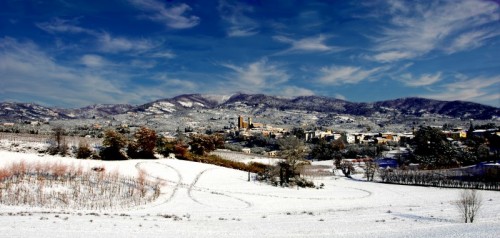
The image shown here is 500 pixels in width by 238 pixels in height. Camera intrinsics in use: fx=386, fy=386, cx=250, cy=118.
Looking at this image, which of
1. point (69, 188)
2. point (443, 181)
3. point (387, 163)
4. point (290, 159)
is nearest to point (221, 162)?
point (290, 159)

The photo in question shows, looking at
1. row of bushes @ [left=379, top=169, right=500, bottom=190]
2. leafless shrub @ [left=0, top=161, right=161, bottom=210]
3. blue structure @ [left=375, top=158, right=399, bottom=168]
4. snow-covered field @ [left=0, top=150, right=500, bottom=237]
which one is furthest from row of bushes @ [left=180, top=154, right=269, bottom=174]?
blue structure @ [left=375, top=158, right=399, bottom=168]

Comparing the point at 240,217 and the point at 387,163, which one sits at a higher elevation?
the point at 387,163

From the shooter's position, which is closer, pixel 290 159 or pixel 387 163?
pixel 290 159

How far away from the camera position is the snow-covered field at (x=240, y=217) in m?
15.1

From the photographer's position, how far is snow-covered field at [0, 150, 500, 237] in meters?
15.1

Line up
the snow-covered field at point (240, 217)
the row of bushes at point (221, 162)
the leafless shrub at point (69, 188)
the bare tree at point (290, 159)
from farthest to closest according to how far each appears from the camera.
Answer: the row of bushes at point (221, 162)
the bare tree at point (290, 159)
the leafless shrub at point (69, 188)
the snow-covered field at point (240, 217)

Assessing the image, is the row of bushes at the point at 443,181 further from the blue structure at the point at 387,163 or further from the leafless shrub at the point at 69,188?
the leafless shrub at the point at 69,188

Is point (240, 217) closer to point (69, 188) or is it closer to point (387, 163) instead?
point (69, 188)

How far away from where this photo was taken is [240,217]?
2069cm

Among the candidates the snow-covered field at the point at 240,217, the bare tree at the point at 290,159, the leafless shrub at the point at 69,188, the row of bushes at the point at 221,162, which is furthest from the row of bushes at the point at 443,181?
the leafless shrub at the point at 69,188

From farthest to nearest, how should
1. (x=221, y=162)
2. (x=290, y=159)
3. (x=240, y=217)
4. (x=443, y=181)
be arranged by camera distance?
(x=221, y=162), (x=443, y=181), (x=290, y=159), (x=240, y=217)

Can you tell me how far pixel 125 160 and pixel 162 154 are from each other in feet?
21.9

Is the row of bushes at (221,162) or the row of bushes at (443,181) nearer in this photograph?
the row of bushes at (443,181)

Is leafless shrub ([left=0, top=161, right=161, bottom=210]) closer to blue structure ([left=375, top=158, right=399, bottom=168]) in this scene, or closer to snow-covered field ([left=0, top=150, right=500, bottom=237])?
snow-covered field ([left=0, top=150, right=500, bottom=237])
